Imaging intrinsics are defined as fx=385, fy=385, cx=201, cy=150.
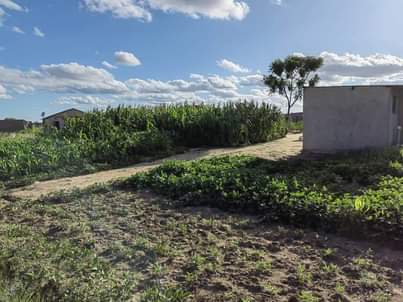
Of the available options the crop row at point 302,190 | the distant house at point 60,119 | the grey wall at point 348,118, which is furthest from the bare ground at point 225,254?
the distant house at point 60,119

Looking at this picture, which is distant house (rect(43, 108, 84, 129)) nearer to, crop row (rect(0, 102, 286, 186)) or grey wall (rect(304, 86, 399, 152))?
crop row (rect(0, 102, 286, 186))

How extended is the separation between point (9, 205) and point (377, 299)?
4899 millimetres

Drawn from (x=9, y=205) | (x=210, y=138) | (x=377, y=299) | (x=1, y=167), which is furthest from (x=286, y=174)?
(x=210, y=138)

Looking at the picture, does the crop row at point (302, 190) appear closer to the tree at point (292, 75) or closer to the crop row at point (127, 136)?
the crop row at point (127, 136)

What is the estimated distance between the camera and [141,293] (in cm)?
273

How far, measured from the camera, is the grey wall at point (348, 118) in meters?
9.08

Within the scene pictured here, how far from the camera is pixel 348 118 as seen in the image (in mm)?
9227

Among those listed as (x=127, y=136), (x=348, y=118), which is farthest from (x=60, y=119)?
(x=348, y=118)

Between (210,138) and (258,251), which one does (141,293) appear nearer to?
(258,251)

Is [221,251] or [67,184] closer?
[221,251]

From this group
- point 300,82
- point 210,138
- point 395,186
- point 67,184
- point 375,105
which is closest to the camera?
point 395,186

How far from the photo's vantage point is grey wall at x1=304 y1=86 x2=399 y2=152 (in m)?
9.08

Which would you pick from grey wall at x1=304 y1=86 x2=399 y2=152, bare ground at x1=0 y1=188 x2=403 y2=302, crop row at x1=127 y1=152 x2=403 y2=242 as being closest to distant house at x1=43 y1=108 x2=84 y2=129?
crop row at x1=127 y1=152 x2=403 y2=242

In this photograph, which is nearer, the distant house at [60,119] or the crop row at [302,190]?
the crop row at [302,190]
